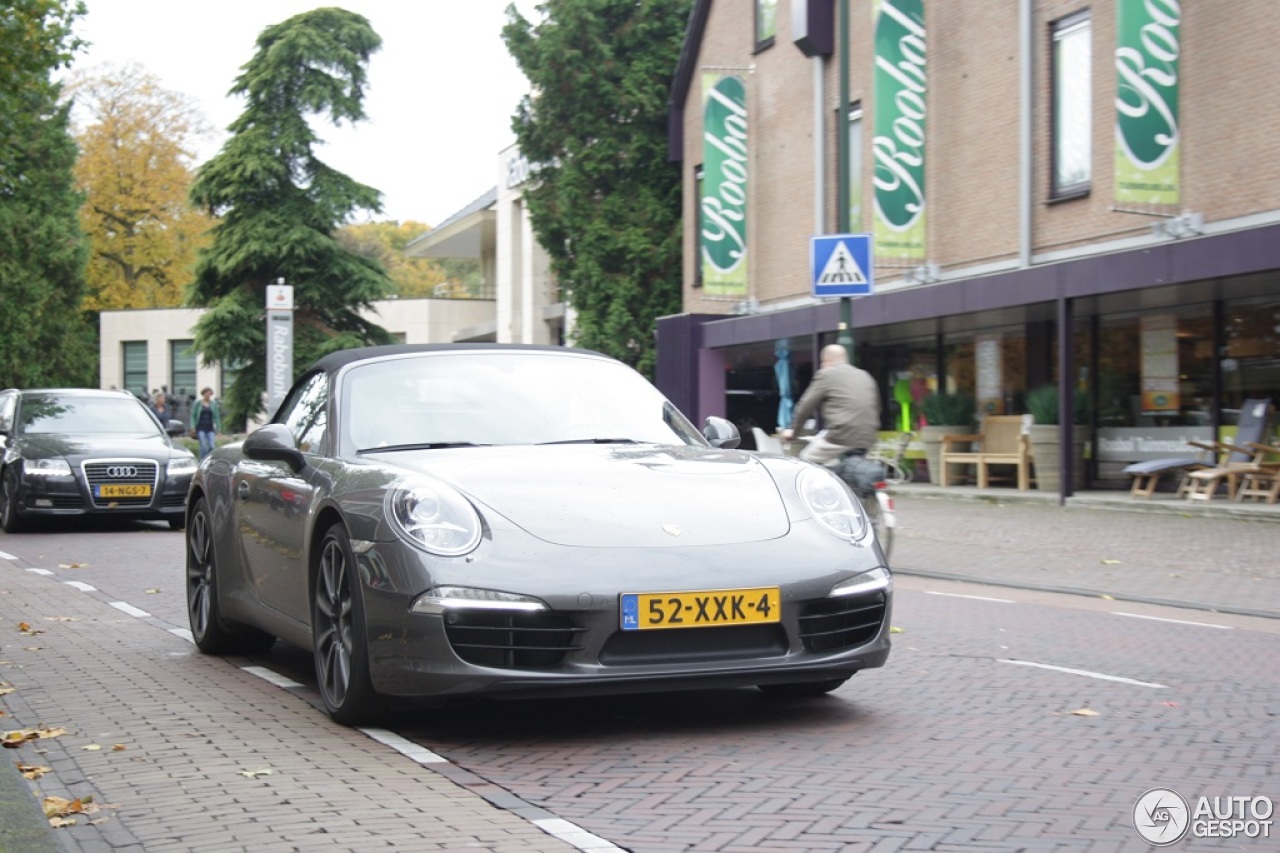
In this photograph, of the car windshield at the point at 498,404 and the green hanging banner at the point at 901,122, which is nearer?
the car windshield at the point at 498,404

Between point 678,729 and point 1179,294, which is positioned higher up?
point 1179,294

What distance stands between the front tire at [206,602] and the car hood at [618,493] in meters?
2.37

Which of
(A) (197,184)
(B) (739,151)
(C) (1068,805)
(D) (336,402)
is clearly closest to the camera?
(C) (1068,805)

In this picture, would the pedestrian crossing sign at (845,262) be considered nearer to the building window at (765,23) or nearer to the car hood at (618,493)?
the car hood at (618,493)

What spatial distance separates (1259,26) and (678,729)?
48.3 ft

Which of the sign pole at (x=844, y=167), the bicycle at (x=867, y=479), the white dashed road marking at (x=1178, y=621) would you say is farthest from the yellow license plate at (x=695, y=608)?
the sign pole at (x=844, y=167)

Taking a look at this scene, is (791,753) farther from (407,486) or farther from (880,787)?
(407,486)

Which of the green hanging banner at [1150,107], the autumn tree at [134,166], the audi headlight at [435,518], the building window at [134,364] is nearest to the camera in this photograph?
the audi headlight at [435,518]

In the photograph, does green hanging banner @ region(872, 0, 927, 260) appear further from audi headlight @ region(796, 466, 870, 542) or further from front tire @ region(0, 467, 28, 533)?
audi headlight @ region(796, 466, 870, 542)

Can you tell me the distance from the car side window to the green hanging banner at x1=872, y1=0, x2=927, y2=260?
55.6 ft

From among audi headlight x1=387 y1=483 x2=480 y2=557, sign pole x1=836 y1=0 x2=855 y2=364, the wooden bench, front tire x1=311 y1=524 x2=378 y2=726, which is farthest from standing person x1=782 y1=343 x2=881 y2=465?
the wooden bench

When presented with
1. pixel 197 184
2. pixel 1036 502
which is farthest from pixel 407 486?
pixel 197 184

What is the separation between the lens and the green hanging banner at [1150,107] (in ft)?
59.6

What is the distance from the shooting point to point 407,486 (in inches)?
226
